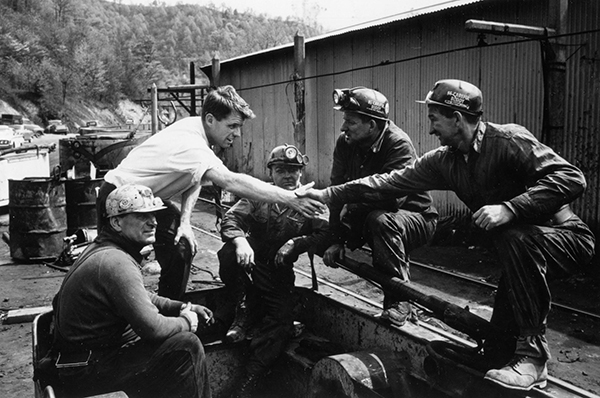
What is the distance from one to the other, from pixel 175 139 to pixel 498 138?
2.41 m

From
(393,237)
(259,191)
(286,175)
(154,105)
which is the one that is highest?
(154,105)

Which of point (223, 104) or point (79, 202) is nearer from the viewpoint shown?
point (223, 104)

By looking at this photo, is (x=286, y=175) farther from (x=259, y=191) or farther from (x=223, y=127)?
(x=223, y=127)

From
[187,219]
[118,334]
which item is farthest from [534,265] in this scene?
[187,219]

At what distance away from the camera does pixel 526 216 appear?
3201 millimetres

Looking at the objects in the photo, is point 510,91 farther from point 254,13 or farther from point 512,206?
point 254,13

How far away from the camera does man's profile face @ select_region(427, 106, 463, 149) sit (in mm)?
3588

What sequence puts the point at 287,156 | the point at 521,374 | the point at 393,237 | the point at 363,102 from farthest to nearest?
1. the point at 287,156
2. the point at 363,102
3. the point at 393,237
4. the point at 521,374

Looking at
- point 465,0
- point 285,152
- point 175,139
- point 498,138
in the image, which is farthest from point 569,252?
point 465,0

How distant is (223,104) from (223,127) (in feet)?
0.65

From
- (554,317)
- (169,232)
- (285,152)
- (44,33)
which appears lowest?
(554,317)

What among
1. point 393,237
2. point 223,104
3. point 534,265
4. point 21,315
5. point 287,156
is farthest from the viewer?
point 21,315

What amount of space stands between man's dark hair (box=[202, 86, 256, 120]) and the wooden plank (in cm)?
356

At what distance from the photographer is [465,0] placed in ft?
35.1
